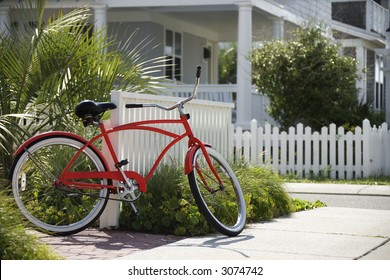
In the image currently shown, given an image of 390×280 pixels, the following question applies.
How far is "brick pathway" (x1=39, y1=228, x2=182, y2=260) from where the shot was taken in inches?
264

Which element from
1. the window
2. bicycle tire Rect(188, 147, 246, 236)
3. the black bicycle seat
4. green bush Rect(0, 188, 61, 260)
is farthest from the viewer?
the window

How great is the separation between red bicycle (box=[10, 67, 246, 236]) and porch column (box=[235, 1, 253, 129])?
38.2 feet

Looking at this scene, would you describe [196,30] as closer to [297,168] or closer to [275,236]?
[297,168]

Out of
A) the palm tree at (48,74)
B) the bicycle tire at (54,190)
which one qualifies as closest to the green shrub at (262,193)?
the bicycle tire at (54,190)

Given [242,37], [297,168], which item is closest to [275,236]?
[297,168]

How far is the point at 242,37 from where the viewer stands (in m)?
20.2

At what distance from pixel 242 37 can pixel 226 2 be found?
97 centimetres

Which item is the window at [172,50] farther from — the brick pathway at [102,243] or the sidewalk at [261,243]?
the brick pathway at [102,243]

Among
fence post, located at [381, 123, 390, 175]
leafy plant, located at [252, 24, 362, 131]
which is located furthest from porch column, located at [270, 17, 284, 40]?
fence post, located at [381, 123, 390, 175]

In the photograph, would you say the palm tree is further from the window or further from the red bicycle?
the window

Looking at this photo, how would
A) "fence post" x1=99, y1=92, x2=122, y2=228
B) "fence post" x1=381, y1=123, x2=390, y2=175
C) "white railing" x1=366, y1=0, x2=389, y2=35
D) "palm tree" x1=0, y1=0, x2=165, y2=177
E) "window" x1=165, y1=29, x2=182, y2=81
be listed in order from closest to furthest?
"fence post" x1=99, y1=92, x2=122, y2=228, "palm tree" x1=0, y1=0, x2=165, y2=177, "fence post" x1=381, y1=123, x2=390, y2=175, "window" x1=165, y1=29, x2=182, y2=81, "white railing" x1=366, y1=0, x2=389, y2=35

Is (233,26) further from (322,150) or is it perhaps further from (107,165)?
(107,165)

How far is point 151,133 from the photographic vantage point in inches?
348

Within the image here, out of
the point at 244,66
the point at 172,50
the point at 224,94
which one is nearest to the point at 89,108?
the point at 244,66
